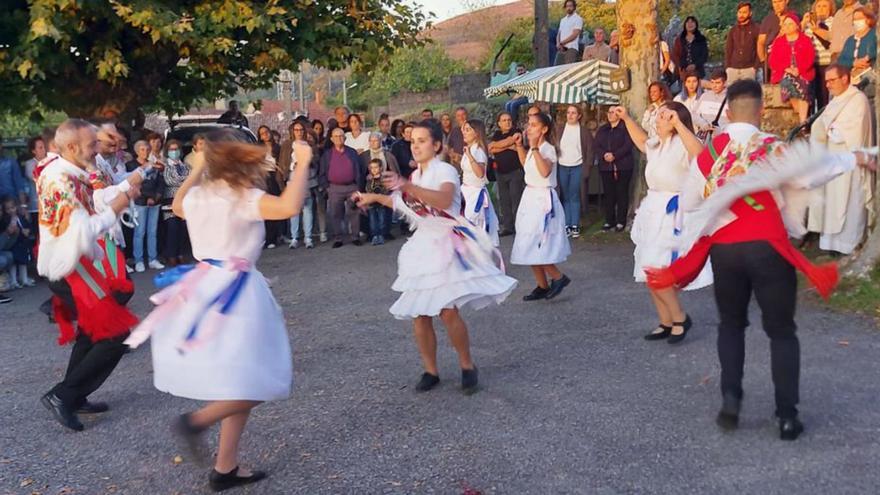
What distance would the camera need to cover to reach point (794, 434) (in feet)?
15.9

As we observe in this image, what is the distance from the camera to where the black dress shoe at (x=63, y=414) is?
5.66m

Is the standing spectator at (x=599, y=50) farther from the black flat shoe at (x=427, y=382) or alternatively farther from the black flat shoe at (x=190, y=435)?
the black flat shoe at (x=190, y=435)

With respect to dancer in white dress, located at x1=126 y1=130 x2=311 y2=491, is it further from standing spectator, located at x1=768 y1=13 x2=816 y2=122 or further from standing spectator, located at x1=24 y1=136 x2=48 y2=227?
standing spectator, located at x1=768 y1=13 x2=816 y2=122

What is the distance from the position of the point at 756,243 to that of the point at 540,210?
3.95m

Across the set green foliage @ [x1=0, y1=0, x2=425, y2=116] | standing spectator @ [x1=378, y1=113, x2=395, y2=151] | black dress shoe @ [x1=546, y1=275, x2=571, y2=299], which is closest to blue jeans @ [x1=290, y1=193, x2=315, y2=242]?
standing spectator @ [x1=378, y1=113, x2=395, y2=151]

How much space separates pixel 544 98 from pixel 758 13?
486 inches

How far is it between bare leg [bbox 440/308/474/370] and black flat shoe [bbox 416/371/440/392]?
0.26 m

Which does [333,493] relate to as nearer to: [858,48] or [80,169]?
[80,169]

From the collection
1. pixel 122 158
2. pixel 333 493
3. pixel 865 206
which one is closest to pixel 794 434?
pixel 333 493

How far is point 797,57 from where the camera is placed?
11.3 metres

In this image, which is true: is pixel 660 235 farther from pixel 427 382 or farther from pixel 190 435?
pixel 190 435

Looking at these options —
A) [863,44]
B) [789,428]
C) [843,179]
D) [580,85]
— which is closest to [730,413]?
[789,428]

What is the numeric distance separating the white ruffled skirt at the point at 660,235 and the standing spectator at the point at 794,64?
4.99 meters

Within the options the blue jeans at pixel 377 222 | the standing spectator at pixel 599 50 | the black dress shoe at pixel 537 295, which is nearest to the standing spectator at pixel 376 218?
the blue jeans at pixel 377 222
